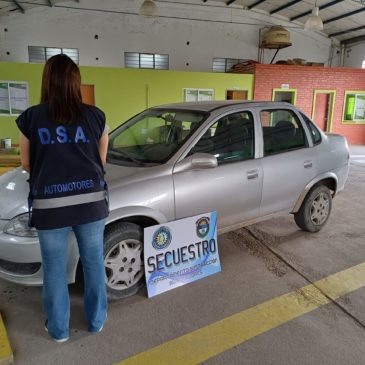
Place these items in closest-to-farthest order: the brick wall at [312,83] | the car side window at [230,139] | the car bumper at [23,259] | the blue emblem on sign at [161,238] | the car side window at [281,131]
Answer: the car bumper at [23,259]
the blue emblem on sign at [161,238]
the car side window at [230,139]
the car side window at [281,131]
the brick wall at [312,83]

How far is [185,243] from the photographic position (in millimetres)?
3047

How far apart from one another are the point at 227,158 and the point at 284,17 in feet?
53.9

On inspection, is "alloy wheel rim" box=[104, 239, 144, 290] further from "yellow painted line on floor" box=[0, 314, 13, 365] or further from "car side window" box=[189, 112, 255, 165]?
"car side window" box=[189, 112, 255, 165]

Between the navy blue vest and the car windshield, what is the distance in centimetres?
96

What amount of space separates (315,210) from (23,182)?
326 cm

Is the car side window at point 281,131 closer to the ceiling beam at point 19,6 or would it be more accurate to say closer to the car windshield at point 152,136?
the car windshield at point 152,136

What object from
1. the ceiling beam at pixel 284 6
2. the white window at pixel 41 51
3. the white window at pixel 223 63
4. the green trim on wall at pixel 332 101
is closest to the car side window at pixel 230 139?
the green trim on wall at pixel 332 101

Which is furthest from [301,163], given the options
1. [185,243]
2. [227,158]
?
[185,243]

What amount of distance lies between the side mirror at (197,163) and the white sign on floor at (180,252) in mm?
443


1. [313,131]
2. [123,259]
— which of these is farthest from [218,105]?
[123,259]

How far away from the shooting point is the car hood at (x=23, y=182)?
2.47 m

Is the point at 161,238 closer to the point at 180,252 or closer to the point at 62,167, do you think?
the point at 180,252

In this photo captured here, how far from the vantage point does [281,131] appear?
3836 millimetres

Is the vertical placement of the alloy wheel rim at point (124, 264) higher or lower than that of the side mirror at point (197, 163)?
lower
